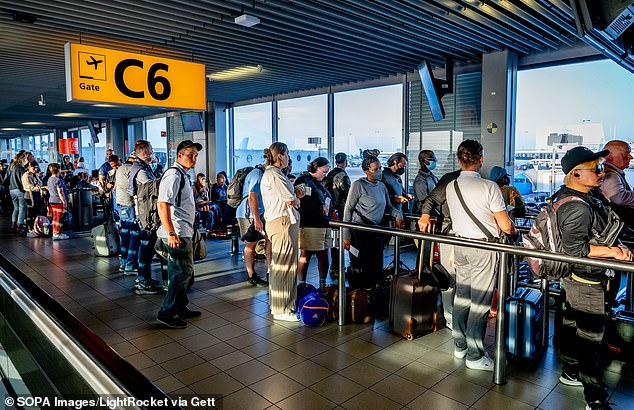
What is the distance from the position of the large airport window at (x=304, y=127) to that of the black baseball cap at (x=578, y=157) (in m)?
9.09

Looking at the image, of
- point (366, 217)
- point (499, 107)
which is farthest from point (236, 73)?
point (366, 217)

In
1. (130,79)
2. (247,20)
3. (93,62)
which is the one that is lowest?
(130,79)

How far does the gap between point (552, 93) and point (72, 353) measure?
8332 millimetres

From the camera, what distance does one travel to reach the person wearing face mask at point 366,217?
5.18 m

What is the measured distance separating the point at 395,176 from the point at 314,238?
1.46 meters

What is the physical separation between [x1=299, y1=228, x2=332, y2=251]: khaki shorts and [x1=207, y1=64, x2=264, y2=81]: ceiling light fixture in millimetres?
4612

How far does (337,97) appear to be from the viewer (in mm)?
11734

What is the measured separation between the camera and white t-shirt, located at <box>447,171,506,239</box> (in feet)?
11.0

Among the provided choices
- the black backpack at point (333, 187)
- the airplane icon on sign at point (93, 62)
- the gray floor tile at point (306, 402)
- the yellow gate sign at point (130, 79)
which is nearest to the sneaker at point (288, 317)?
the gray floor tile at point (306, 402)

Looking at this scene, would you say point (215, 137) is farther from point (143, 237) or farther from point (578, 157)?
point (578, 157)

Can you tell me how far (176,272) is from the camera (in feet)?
14.5

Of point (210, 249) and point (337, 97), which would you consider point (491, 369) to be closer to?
point (210, 249)

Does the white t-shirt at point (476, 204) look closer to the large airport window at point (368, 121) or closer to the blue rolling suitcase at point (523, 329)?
the blue rolling suitcase at point (523, 329)

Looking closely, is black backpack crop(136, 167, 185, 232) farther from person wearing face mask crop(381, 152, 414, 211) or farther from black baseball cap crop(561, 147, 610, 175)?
black baseball cap crop(561, 147, 610, 175)
